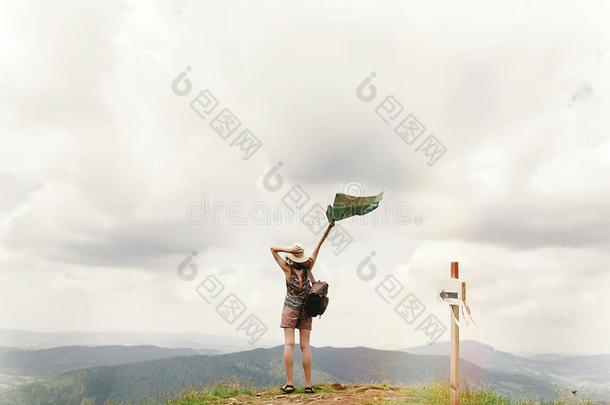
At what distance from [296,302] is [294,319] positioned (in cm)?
36

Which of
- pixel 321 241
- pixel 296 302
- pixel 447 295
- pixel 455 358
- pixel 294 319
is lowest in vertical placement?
pixel 455 358

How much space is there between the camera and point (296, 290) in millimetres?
10148

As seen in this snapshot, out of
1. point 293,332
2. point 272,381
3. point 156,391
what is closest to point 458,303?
point 293,332

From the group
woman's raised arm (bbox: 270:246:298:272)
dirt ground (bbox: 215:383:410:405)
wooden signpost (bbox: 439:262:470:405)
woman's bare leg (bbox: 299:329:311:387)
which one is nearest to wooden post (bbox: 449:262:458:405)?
wooden signpost (bbox: 439:262:470:405)

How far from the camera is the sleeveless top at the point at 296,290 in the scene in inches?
398

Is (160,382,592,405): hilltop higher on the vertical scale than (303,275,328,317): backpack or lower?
lower

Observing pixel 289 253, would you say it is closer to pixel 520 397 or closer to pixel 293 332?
pixel 293 332

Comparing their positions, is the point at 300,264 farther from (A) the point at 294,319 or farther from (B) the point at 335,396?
(B) the point at 335,396

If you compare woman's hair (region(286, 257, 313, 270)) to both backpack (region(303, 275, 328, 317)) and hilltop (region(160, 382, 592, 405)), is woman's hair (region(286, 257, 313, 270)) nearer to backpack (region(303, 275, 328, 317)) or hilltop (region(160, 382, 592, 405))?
backpack (region(303, 275, 328, 317))

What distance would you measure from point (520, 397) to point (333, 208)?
5.03 m

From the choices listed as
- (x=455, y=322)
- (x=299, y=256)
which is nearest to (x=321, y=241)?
(x=299, y=256)

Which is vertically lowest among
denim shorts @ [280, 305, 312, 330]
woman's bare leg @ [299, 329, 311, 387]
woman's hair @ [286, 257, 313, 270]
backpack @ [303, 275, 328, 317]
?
woman's bare leg @ [299, 329, 311, 387]

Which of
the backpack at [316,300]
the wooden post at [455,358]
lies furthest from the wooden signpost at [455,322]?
the backpack at [316,300]

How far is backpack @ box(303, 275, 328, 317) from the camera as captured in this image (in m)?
9.88
